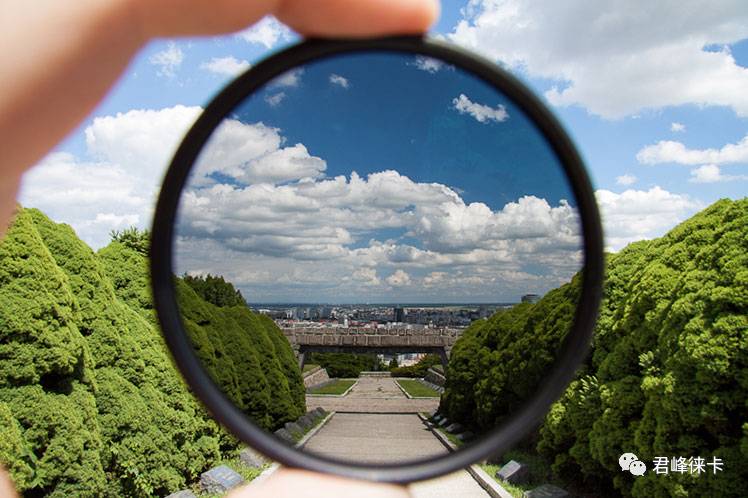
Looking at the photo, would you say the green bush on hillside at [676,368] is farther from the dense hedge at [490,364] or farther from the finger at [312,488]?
the finger at [312,488]

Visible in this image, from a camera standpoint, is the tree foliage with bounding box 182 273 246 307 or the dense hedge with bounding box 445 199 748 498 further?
the dense hedge with bounding box 445 199 748 498

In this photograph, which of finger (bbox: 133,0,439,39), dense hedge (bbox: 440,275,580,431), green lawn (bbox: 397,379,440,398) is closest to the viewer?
finger (bbox: 133,0,439,39)

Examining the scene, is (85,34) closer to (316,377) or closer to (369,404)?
(369,404)

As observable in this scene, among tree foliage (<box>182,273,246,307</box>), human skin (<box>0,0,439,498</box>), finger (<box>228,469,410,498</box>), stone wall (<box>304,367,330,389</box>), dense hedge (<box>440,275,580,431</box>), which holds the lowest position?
stone wall (<box>304,367,330,389</box>)

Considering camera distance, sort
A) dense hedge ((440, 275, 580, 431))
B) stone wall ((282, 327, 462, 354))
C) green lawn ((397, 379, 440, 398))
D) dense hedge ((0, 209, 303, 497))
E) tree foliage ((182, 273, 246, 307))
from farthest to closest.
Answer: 1. green lawn ((397, 379, 440, 398))
2. dense hedge ((440, 275, 580, 431))
3. dense hedge ((0, 209, 303, 497))
4. stone wall ((282, 327, 462, 354))
5. tree foliage ((182, 273, 246, 307))

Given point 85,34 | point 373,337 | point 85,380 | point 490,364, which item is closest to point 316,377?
point 490,364

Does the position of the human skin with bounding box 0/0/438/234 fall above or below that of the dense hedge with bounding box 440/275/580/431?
above

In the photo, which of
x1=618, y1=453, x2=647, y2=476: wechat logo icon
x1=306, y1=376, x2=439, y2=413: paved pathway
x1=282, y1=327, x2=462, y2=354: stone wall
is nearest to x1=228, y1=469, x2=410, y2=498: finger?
x1=282, y1=327, x2=462, y2=354: stone wall

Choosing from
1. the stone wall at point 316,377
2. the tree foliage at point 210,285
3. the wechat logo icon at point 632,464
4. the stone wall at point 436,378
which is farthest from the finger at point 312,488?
the stone wall at point 436,378

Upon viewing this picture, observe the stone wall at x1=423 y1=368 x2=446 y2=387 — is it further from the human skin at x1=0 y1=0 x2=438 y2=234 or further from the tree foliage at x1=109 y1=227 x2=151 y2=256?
the human skin at x1=0 y1=0 x2=438 y2=234
